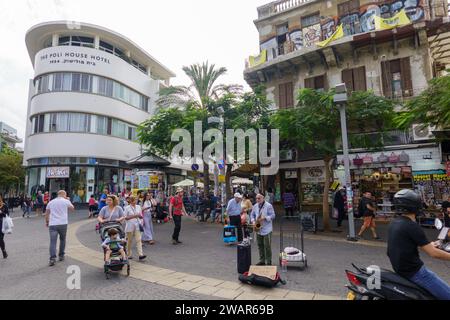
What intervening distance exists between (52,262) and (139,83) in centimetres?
3047

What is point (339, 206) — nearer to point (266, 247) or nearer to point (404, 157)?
point (404, 157)

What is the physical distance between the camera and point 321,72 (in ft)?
58.2

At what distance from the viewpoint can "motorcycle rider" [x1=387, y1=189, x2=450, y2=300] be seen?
2.87m

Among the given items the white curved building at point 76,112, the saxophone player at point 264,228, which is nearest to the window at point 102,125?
the white curved building at point 76,112

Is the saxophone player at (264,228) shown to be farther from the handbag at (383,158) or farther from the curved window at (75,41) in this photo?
the curved window at (75,41)

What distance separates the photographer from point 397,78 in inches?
614

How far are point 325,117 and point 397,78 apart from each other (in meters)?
7.79

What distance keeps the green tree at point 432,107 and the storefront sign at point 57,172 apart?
27.2 metres

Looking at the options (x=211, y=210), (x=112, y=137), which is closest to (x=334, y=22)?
(x=211, y=210)

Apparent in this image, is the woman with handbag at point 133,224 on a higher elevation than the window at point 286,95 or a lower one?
lower

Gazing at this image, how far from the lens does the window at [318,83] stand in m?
17.6

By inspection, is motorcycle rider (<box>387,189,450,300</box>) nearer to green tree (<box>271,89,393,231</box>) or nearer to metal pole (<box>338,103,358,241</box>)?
metal pole (<box>338,103,358,241</box>)

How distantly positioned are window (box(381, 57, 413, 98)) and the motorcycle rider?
583 inches

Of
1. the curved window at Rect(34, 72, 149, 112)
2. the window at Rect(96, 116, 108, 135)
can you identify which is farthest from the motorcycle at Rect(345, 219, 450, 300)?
the curved window at Rect(34, 72, 149, 112)
